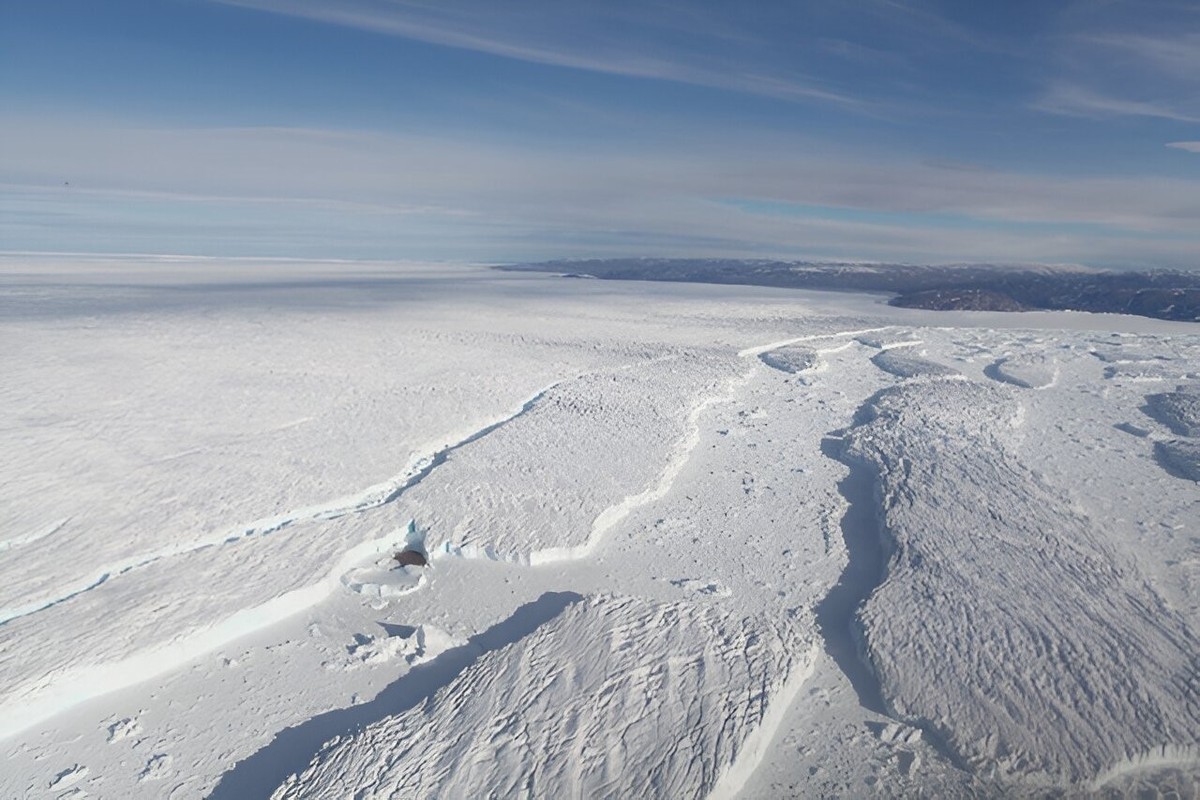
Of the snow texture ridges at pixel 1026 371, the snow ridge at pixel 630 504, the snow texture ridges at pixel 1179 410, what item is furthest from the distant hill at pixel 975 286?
the snow ridge at pixel 630 504

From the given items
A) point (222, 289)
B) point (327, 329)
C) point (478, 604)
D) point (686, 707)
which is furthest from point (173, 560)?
point (222, 289)

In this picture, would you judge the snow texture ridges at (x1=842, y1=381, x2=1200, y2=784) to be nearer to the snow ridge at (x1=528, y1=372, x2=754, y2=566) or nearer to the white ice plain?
the white ice plain

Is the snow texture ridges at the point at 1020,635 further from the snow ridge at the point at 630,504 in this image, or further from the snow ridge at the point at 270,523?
the snow ridge at the point at 270,523

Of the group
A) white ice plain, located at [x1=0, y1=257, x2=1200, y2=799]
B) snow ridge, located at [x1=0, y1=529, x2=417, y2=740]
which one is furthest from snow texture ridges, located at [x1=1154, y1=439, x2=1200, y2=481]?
snow ridge, located at [x1=0, y1=529, x2=417, y2=740]

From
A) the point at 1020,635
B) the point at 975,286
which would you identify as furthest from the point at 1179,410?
the point at 975,286

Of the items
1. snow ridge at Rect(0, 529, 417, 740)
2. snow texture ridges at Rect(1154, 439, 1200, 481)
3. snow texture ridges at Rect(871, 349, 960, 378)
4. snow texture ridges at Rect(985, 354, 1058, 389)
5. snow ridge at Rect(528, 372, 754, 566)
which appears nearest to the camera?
snow ridge at Rect(0, 529, 417, 740)

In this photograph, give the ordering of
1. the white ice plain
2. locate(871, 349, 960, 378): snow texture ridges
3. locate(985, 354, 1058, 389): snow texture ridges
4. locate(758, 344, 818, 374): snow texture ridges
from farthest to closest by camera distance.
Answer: locate(758, 344, 818, 374): snow texture ridges < locate(871, 349, 960, 378): snow texture ridges < locate(985, 354, 1058, 389): snow texture ridges < the white ice plain

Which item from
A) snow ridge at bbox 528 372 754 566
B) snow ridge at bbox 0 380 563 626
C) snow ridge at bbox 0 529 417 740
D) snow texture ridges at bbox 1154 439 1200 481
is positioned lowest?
snow ridge at bbox 0 529 417 740

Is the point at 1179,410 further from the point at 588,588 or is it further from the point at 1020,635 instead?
the point at 588,588
